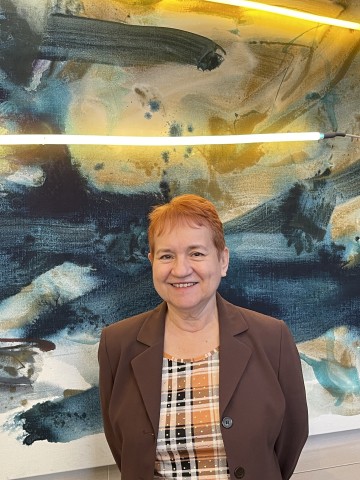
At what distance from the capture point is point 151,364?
58.4 inches

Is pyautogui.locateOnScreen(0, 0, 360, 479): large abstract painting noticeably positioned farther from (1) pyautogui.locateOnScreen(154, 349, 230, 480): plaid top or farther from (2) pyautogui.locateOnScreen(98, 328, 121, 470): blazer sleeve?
(1) pyautogui.locateOnScreen(154, 349, 230, 480): plaid top

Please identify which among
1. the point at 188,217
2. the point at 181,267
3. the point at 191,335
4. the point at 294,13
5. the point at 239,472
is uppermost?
the point at 294,13

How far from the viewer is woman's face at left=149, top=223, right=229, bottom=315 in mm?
1444

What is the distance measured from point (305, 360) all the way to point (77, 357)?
0.88m

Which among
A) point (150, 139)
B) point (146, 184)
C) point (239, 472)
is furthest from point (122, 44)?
point (239, 472)

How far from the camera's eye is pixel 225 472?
142cm

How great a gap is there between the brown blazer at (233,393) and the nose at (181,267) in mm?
206

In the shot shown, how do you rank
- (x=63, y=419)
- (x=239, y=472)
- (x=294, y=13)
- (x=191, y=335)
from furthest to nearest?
1. (x=294, y=13)
2. (x=63, y=419)
3. (x=191, y=335)
4. (x=239, y=472)

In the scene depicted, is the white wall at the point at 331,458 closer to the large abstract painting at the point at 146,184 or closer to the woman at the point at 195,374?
the large abstract painting at the point at 146,184

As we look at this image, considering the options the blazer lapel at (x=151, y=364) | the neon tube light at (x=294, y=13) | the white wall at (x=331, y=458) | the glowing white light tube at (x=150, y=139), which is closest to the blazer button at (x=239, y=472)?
the blazer lapel at (x=151, y=364)

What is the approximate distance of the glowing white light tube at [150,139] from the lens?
174 centimetres

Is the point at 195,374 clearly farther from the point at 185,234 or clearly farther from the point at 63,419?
the point at 63,419

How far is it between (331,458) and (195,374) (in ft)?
3.24

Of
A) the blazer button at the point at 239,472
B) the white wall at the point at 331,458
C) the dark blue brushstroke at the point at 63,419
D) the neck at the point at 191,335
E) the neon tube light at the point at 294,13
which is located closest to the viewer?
the blazer button at the point at 239,472
